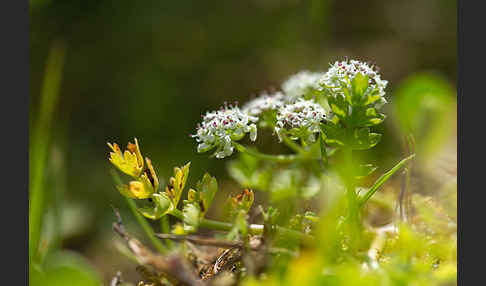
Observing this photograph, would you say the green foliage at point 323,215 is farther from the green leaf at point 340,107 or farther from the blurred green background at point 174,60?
the blurred green background at point 174,60

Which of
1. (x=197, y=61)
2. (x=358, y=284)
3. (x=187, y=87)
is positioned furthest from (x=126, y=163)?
(x=197, y=61)

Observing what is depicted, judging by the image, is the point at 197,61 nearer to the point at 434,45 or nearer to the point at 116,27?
the point at 116,27

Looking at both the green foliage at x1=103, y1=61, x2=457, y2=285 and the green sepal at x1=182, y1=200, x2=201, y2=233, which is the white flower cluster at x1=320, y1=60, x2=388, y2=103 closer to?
the green foliage at x1=103, y1=61, x2=457, y2=285

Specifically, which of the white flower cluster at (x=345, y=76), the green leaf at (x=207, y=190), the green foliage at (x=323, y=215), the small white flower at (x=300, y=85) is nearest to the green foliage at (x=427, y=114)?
the small white flower at (x=300, y=85)

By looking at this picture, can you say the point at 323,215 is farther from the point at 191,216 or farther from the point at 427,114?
the point at 427,114

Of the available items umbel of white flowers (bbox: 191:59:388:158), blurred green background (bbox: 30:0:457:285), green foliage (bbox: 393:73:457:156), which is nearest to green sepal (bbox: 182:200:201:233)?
umbel of white flowers (bbox: 191:59:388:158)

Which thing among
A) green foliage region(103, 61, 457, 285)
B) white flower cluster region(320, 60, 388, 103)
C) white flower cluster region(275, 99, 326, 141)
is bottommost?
green foliage region(103, 61, 457, 285)

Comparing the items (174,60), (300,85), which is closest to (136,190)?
(300,85)
